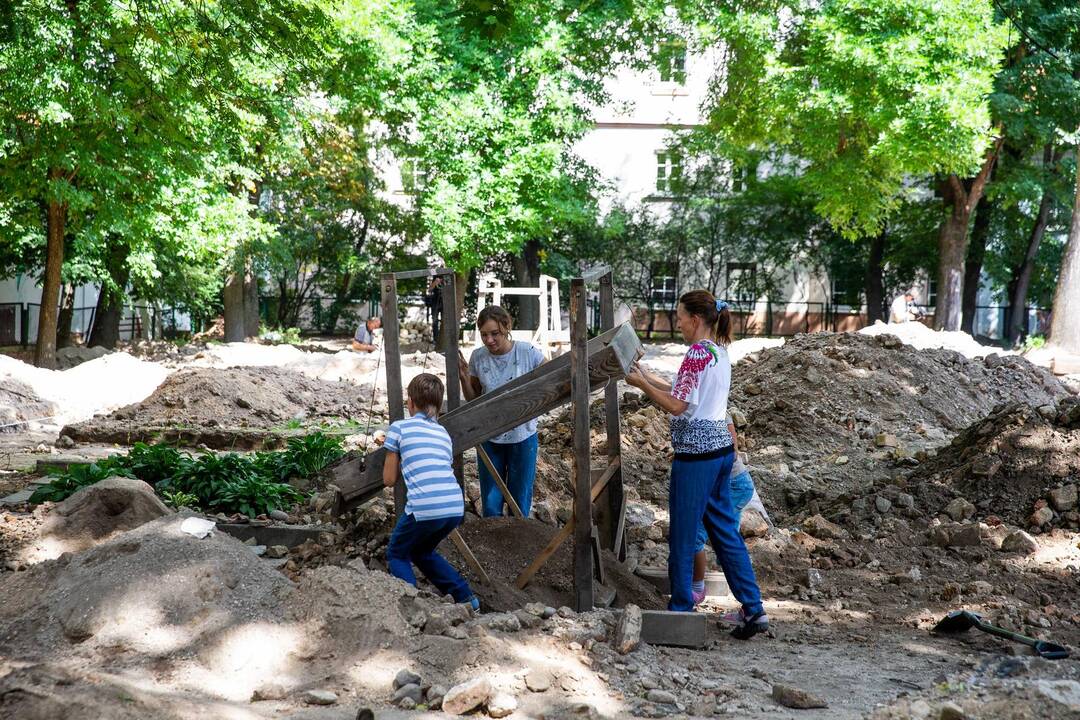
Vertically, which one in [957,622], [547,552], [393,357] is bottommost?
[957,622]

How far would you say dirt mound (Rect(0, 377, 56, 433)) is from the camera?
13.5 metres

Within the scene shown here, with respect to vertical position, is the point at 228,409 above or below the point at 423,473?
below

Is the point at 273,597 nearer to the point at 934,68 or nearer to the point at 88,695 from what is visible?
the point at 88,695

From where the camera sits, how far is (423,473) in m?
5.17

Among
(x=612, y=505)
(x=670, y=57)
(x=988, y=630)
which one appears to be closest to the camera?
(x=988, y=630)

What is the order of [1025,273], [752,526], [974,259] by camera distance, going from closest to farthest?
[752,526]
[1025,273]
[974,259]

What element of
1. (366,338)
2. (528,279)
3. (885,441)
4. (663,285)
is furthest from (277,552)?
(663,285)

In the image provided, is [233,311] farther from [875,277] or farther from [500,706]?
[500,706]

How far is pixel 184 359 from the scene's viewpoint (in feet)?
70.8

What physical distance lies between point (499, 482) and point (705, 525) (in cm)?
132

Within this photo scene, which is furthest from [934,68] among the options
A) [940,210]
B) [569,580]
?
[569,580]

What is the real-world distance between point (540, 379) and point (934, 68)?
18.0 meters

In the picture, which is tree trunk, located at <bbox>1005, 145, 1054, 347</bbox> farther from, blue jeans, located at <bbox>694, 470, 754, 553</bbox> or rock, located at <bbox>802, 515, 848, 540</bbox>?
blue jeans, located at <bbox>694, 470, 754, 553</bbox>

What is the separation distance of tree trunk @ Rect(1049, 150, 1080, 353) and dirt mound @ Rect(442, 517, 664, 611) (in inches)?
624
